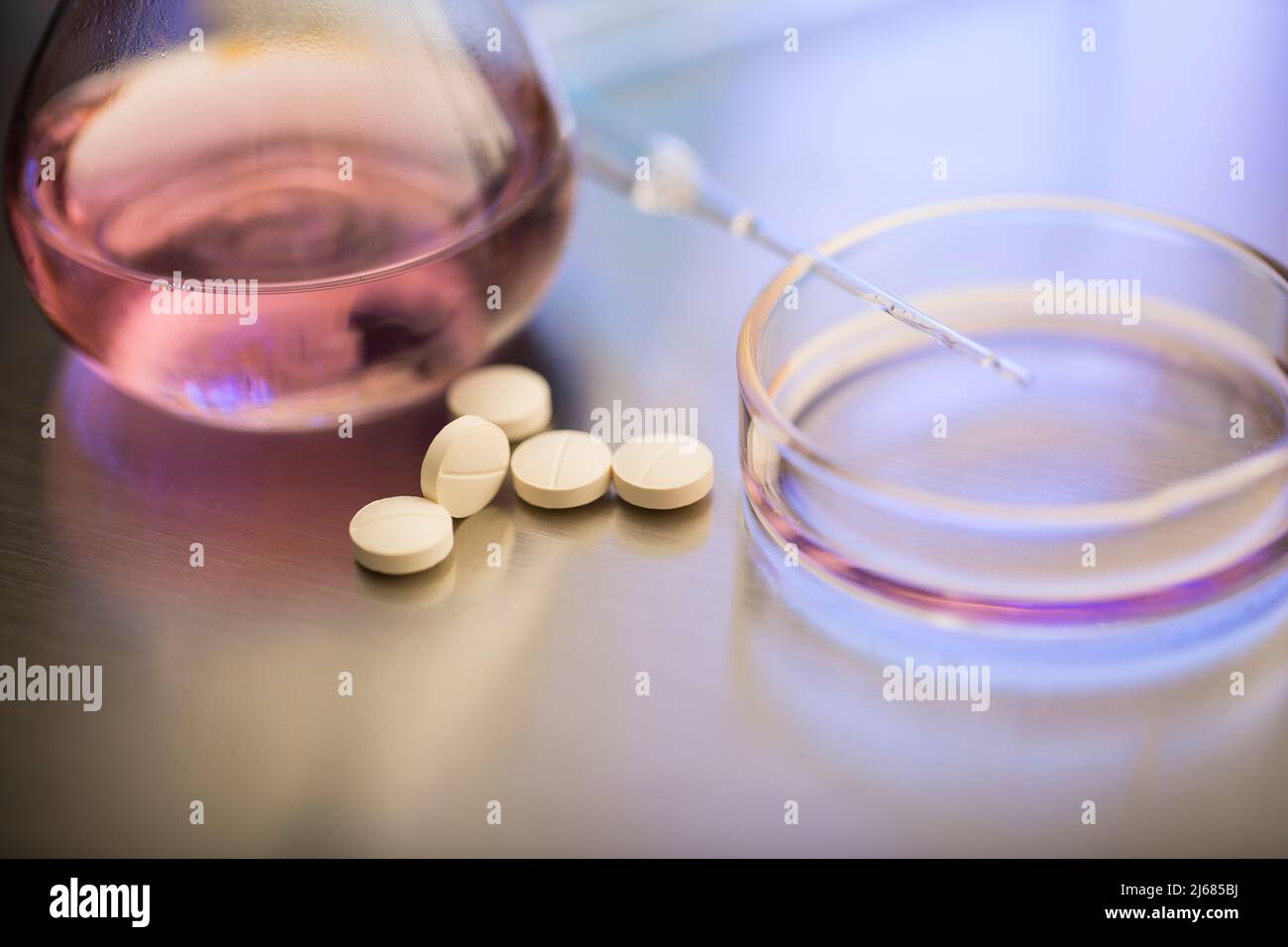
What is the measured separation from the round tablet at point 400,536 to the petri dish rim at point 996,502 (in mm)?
183

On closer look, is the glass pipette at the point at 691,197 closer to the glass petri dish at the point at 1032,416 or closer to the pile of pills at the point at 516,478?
the glass petri dish at the point at 1032,416

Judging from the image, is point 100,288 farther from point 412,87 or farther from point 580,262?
point 580,262

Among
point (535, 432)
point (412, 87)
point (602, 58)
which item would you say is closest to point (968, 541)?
point (535, 432)

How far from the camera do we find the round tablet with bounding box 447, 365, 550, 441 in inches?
36.6

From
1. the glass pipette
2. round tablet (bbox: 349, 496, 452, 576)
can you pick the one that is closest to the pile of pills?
round tablet (bbox: 349, 496, 452, 576)

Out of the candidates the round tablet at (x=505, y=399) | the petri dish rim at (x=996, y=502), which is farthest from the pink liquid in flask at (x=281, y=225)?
the petri dish rim at (x=996, y=502)

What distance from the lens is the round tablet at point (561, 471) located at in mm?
871

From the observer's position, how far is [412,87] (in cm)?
88

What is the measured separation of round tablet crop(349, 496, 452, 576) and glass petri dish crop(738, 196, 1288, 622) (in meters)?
0.18

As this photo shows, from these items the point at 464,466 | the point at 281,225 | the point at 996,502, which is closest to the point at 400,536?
the point at 464,466

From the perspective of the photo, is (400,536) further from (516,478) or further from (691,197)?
(691,197)

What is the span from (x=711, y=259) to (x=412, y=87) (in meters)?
0.28

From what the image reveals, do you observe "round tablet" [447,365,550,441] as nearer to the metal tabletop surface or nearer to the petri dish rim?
the metal tabletop surface

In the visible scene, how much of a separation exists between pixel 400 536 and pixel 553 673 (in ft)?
0.40
